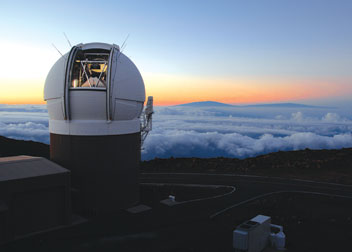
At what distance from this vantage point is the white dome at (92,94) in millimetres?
18406

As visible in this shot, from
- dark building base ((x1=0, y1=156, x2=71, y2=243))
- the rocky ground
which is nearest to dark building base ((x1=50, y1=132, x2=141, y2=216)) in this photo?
dark building base ((x1=0, y1=156, x2=71, y2=243))

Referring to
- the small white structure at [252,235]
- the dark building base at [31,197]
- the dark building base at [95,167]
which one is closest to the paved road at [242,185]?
the small white structure at [252,235]

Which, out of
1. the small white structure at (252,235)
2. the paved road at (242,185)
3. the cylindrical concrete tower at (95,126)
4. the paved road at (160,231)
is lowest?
the paved road at (242,185)

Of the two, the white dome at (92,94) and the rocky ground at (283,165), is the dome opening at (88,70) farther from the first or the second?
the rocky ground at (283,165)

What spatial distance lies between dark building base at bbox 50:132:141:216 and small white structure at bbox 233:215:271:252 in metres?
9.60

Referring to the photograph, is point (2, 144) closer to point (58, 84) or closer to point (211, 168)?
point (211, 168)

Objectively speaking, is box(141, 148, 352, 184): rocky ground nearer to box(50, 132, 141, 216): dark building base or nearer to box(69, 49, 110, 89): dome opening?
box(50, 132, 141, 216): dark building base

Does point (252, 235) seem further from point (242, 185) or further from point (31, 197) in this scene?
point (242, 185)

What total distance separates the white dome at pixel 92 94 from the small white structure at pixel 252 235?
1038 centimetres

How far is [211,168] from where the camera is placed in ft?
120

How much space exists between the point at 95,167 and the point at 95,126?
2752 mm

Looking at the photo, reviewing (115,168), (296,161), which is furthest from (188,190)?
(296,161)

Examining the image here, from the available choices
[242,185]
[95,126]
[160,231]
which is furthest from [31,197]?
[242,185]

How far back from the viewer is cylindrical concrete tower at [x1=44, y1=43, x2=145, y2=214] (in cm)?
1853
